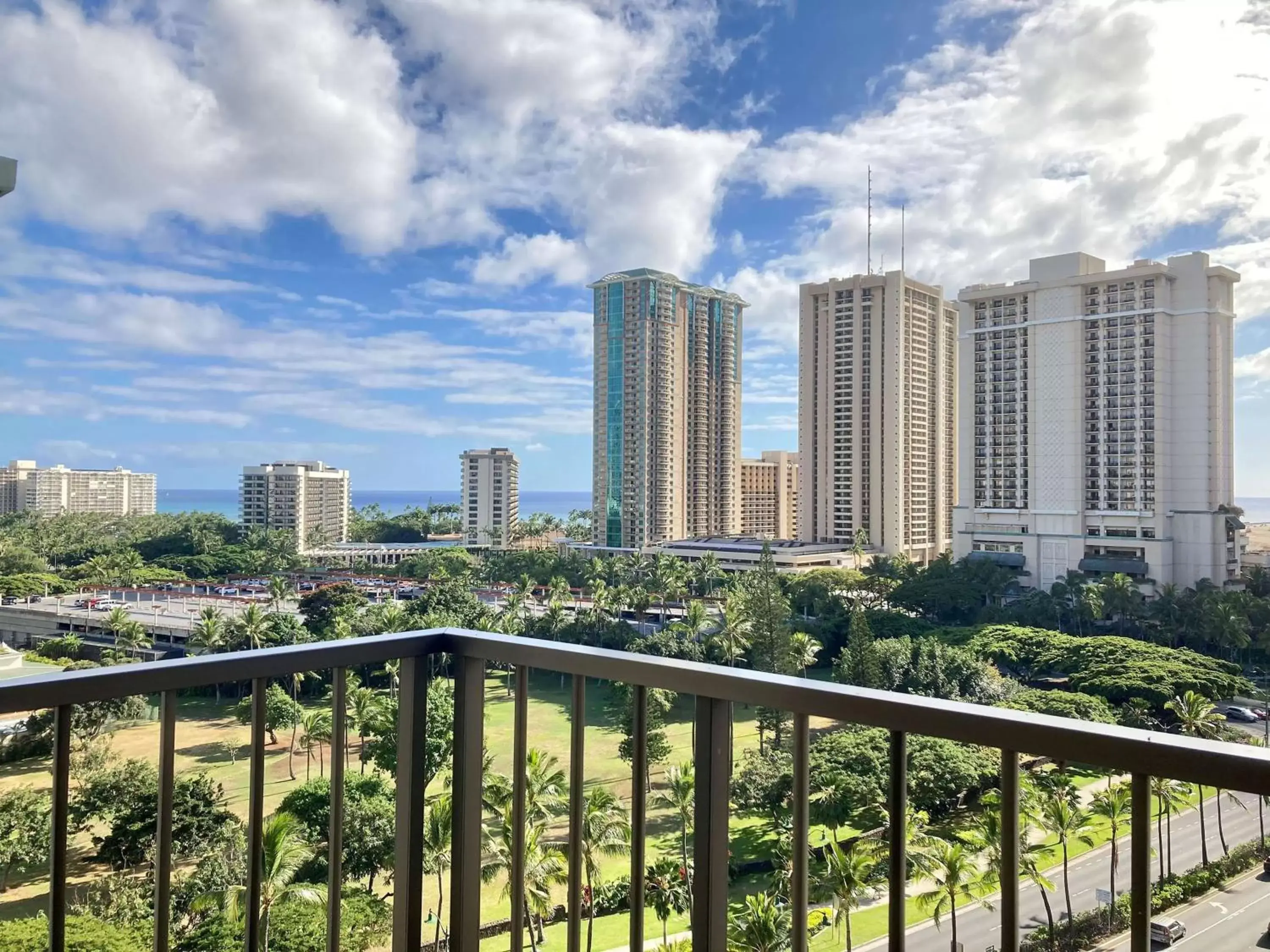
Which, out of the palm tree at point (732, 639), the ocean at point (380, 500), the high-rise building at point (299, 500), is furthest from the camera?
the ocean at point (380, 500)

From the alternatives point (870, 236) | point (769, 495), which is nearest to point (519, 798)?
point (870, 236)

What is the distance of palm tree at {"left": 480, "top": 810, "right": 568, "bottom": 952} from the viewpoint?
1293mm

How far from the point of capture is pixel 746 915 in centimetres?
144

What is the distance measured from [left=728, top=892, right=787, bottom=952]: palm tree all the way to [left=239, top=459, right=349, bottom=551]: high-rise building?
2605 cm

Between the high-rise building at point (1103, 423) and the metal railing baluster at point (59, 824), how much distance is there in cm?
2252

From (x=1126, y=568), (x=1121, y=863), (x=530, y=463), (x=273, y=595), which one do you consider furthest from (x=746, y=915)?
(x=530, y=463)

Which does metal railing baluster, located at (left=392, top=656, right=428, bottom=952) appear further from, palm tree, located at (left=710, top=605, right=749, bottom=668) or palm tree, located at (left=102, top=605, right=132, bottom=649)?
palm tree, located at (left=102, top=605, right=132, bottom=649)

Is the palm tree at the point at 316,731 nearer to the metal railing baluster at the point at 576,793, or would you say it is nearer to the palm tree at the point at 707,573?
the metal railing baluster at the point at 576,793

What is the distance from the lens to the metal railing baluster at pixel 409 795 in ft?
4.04

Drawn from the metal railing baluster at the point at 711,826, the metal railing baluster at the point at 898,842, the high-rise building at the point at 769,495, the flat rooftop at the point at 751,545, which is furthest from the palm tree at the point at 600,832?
the high-rise building at the point at 769,495

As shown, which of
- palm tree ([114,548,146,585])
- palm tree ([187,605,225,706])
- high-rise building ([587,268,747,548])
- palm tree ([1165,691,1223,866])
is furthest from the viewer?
high-rise building ([587,268,747,548])

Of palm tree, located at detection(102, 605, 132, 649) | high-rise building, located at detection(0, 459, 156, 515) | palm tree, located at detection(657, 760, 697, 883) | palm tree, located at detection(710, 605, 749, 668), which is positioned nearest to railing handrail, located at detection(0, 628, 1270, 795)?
palm tree, located at detection(657, 760, 697, 883)

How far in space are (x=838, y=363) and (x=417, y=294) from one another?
27065mm

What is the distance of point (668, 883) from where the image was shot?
1.32 m
